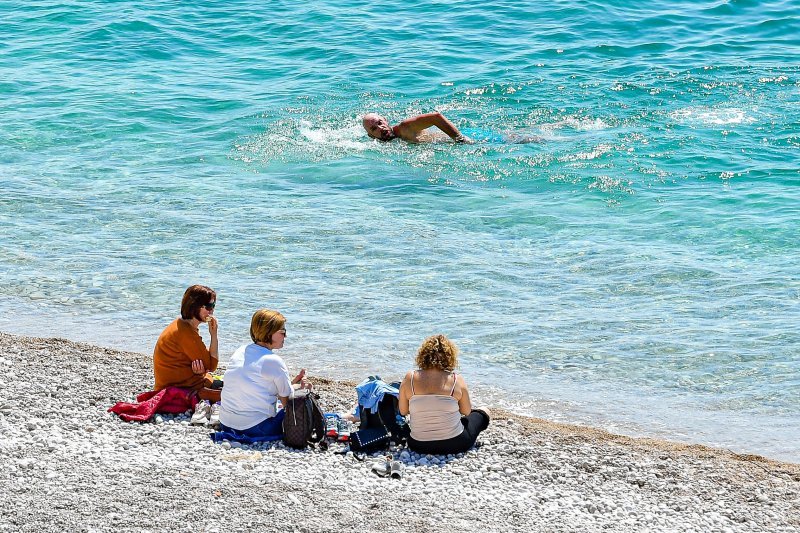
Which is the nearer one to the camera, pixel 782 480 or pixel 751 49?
pixel 782 480

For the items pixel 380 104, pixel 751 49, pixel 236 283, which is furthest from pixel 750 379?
pixel 751 49

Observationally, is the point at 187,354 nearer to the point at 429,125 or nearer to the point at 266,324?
the point at 266,324

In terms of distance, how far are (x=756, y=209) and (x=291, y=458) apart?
345 inches

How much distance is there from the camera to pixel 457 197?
14.6 metres

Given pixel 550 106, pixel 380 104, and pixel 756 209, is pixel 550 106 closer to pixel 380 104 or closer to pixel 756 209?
pixel 380 104

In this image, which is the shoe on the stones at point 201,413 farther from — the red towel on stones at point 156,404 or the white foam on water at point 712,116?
the white foam on water at point 712,116

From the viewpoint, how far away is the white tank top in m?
7.54

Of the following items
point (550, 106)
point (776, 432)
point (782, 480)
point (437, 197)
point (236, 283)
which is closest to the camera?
point (782, 480)

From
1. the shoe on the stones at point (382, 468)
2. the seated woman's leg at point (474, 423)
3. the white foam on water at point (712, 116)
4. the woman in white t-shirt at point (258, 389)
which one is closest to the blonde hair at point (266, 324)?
the woman in white t-shirt at point (258, 389)

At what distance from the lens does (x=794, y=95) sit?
18016 mm

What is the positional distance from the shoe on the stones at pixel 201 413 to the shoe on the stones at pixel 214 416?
1.3 inches

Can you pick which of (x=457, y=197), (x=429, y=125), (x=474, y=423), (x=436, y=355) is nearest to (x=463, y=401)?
(x=474, y=423)

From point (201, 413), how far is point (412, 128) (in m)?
9.26

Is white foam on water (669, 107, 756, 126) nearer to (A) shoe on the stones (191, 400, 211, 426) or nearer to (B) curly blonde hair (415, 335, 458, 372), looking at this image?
(B) curly blonde hair (415, 335, 458, 372)
